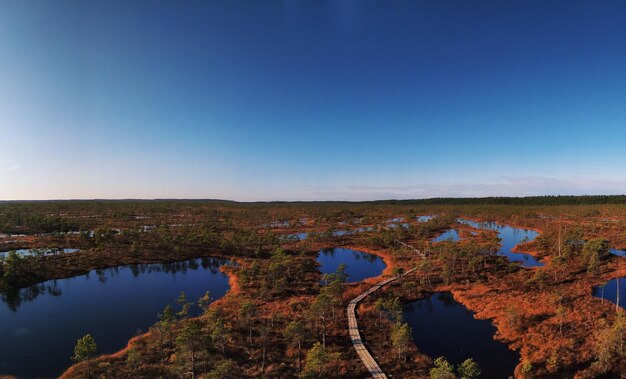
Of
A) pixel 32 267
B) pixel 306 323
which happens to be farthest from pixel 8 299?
pixel 306 323

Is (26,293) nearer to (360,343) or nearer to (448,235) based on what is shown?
(360,343)

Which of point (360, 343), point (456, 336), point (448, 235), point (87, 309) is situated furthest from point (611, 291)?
point (87, 309)

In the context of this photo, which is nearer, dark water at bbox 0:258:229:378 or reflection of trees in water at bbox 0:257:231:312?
dark water at bbox 0:258:229:378

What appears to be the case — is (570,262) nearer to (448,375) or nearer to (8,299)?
(448,375)

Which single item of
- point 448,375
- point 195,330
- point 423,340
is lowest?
point 423,340

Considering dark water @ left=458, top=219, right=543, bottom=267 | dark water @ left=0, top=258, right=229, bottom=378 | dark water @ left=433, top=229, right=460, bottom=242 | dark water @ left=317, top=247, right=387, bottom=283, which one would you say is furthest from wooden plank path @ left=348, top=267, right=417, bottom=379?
dark water @ left=433, top=229, right=460, bottom=242

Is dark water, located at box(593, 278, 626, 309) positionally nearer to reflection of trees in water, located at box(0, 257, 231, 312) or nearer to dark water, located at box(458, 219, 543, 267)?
dark water, located at box(458, 219, 543, 267)

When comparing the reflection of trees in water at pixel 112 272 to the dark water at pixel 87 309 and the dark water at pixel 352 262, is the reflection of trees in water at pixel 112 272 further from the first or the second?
the dark water at pixel 352 262
